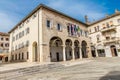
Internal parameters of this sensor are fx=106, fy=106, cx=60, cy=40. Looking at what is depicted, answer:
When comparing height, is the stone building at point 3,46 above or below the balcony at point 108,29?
below

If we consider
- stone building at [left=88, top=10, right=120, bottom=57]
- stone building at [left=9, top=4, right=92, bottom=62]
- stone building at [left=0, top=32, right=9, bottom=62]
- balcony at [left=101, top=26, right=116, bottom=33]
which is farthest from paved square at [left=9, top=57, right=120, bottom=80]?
stone building at [left=0, top=32, right=9, bottom=62]

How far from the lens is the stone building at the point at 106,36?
98.0ft

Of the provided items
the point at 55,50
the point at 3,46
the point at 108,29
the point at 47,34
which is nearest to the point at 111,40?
the point at 108,29

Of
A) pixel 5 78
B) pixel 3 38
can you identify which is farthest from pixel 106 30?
pixel 3 38

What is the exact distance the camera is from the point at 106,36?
32.7 meters

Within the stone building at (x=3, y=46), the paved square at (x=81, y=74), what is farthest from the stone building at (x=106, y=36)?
the stone building at (x=3, y=46)

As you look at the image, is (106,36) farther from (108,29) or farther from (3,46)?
(3,46)

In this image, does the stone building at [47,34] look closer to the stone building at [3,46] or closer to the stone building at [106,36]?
the stone building at [106,36]

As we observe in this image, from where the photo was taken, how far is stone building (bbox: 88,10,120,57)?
29.9 meters

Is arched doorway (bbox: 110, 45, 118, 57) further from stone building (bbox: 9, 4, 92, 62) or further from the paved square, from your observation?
the paved square

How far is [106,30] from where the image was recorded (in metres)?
32.1

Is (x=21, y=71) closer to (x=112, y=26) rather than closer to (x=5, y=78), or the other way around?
(x=5, y=78)

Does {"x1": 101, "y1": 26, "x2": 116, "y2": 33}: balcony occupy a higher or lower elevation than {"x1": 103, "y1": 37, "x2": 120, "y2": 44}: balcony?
higher

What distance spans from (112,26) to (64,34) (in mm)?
15863
